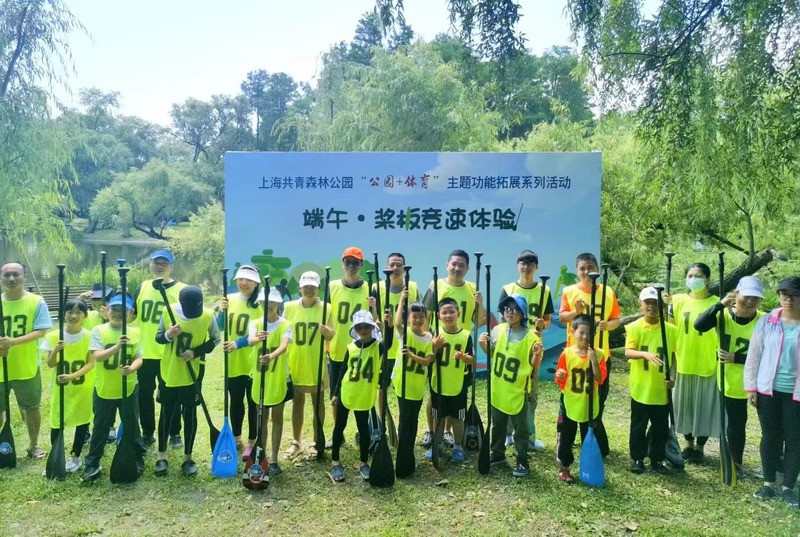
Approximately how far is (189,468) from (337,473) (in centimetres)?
118

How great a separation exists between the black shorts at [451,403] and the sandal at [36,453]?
331cm

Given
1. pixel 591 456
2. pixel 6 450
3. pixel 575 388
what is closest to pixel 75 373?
pixel 6 450

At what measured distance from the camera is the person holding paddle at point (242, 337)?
4.75 meters

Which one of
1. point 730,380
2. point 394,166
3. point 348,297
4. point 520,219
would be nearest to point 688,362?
point 730,380

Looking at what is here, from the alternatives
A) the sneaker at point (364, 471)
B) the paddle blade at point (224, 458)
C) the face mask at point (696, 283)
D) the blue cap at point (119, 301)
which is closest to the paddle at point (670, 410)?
the face mask at point (696, 283)

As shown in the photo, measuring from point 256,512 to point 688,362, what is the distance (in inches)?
142

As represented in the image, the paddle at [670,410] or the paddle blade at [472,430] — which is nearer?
the paddle at [670,410]

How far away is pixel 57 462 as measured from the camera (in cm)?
452

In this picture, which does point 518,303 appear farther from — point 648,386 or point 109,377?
point 109,377

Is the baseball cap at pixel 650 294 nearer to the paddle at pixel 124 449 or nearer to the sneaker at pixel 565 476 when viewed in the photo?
the sneaker at pixel 565 476

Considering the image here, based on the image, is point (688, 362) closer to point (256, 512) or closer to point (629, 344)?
point (629, 344)

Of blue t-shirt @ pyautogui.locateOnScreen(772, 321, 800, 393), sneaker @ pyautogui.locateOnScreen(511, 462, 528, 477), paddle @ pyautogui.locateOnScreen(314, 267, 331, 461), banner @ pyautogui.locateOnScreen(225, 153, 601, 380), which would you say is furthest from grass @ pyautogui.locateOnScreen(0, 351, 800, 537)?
banner @ pyautogui.locateOnScreen(225, 153, 601, 380)

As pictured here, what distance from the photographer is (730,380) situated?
Result: 4582 mm

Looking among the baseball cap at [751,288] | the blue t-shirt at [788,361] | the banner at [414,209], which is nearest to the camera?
the blue t-shirt at [788,361]
